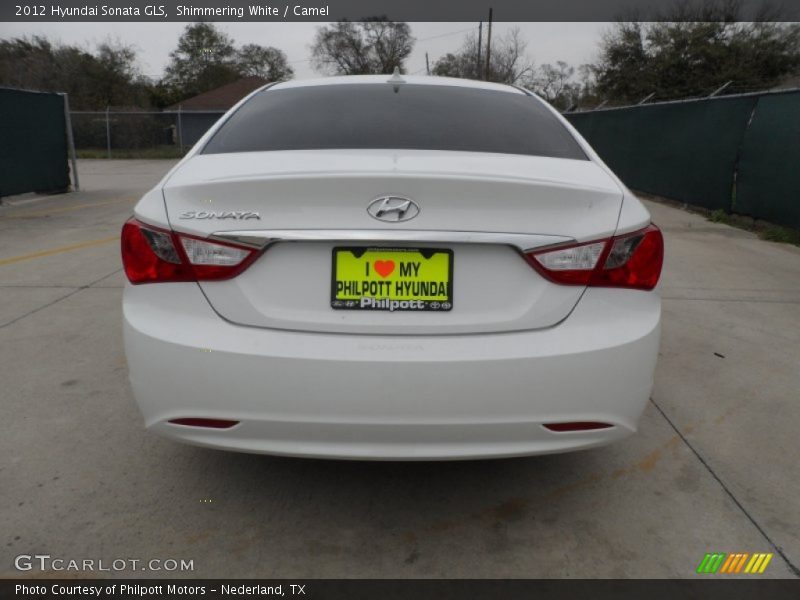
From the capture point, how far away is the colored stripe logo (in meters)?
2.18

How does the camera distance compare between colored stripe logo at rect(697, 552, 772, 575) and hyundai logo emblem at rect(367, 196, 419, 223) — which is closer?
hyundai logo emblem at rect(367, 196, 419, 223)

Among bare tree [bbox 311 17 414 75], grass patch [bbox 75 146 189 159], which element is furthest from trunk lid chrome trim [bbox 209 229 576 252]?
bare tree [bbox 311 17 414 75]

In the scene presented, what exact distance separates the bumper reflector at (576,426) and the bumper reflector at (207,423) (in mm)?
982

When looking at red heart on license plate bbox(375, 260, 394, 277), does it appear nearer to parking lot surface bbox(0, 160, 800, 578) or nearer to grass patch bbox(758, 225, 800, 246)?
parking lot surface bbox(0, 160, 800, 578)

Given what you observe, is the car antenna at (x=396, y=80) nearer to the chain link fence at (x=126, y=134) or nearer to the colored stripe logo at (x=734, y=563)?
the colored stripe logo at (x=734, y=563)

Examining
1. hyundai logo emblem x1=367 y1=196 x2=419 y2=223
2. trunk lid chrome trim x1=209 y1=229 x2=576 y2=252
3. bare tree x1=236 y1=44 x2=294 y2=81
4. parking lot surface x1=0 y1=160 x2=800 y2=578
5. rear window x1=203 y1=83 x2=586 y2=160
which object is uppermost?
bare tree x1=236 y1=44 x2=294 y2=81

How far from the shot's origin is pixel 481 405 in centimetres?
199

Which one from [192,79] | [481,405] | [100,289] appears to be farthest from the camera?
[192,79]

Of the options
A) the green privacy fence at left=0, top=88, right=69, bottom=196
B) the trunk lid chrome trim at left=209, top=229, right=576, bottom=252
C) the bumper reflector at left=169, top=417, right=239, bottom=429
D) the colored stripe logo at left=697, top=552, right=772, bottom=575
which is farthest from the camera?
the green privacy fence at left=0, top=88, right=69, bottom=196

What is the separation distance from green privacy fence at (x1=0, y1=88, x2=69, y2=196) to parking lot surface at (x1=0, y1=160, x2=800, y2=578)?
348 inches

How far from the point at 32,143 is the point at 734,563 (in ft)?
43.0

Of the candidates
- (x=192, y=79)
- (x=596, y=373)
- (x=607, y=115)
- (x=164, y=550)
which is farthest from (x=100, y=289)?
(x=192, y=79)
